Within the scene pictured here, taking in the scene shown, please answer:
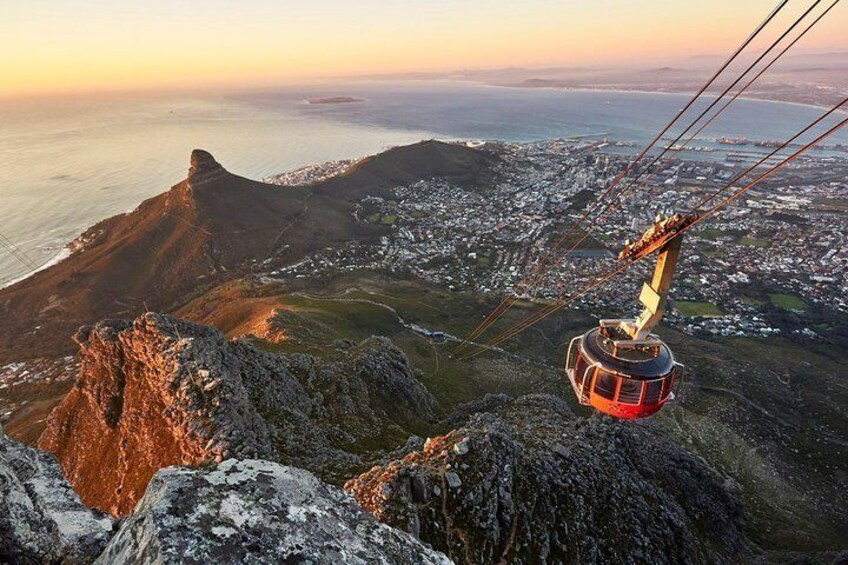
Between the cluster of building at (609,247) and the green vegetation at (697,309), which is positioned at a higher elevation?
the cluster of building at (609,247)

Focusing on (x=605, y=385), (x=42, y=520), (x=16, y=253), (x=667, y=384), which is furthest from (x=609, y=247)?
(x=16, y=253)

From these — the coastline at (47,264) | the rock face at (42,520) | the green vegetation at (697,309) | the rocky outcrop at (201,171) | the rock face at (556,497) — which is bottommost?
the green vegetation at (697,309)

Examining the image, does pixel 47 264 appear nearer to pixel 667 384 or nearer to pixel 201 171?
pixel 201 171

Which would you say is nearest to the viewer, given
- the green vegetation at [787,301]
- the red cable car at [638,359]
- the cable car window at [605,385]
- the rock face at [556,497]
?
the red cable car at [638,359]

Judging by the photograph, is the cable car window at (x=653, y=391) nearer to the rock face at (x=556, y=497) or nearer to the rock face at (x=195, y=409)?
the rock face at (x=556, y=497)

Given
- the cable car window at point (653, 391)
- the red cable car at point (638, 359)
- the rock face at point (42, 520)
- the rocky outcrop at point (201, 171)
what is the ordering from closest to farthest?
the rock face at point (42, 520) → the red cable car at point (638, 359) → the cable car window at point (653, 391) → the rocky outcrop at point (201, 171)

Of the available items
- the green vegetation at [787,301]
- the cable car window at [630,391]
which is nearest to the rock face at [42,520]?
the cable car window at [630,391]

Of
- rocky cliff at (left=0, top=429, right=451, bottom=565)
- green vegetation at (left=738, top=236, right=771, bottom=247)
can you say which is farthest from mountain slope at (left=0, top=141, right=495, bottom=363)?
green vegetation at (left=738, top=236, right=771, bottom=247)

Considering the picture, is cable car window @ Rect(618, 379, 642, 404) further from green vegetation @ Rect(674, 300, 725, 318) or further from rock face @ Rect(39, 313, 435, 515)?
green vegetation @ Rect(674, 300, 725, 318)
